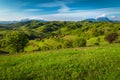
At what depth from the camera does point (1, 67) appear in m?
20.0

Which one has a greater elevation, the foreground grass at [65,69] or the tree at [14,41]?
the foreground grass at [65,69]

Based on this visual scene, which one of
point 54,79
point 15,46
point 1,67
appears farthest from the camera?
point 15,46

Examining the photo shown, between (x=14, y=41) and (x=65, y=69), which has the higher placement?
(x=65, y=69)

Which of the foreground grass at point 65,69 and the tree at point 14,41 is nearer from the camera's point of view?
the foreground grass at point 65,69

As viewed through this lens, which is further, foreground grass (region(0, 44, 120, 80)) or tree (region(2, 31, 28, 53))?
tree (region(2, 31, 28, 53))

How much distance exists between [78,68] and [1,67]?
807cm

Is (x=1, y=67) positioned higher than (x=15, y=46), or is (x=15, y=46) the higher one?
(x=1, y=67)

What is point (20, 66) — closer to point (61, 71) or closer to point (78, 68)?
point (61, 71)

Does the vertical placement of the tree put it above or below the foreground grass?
below

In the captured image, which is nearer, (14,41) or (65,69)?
(65,69)

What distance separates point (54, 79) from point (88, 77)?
307cm

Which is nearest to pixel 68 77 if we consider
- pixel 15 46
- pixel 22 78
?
pixel 22 78

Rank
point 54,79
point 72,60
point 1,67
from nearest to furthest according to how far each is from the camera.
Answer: point 54,79, point 1,67, point 72,60

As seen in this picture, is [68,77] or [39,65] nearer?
[68,77]
